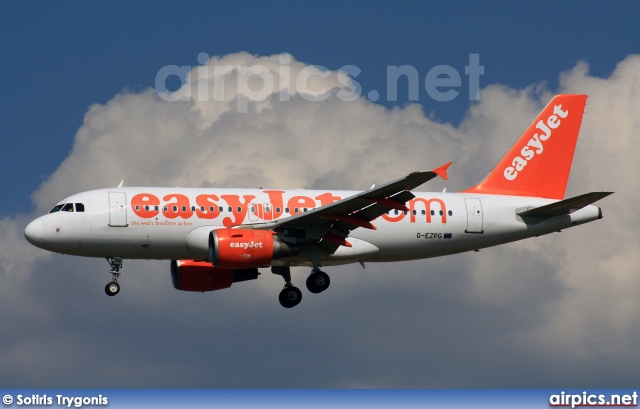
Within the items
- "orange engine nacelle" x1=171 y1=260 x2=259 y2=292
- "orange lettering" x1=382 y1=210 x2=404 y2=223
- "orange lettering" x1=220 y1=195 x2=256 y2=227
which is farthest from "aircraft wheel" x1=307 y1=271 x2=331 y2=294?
"orange lettering" x1=220 y1=195 x2=256 y2=227

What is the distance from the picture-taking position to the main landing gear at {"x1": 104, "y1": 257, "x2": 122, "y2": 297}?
59.4 metres

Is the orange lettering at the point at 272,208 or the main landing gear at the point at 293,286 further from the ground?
the orange lettering at the point at 272,208

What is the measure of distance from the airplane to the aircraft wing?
0.04 m

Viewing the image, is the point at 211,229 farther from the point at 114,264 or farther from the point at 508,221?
the point at 508,221

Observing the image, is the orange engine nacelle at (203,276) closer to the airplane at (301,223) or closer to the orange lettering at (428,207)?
the airplane at (301,223)

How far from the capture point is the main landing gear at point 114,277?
59406mm

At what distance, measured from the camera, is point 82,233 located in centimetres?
5844

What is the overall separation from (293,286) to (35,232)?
11.3m

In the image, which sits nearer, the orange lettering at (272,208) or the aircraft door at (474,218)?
Result: the orange lettering at (272,208)

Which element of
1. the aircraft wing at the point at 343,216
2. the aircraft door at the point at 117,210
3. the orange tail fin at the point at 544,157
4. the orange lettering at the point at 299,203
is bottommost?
the aircraft wing at the point at 343,216

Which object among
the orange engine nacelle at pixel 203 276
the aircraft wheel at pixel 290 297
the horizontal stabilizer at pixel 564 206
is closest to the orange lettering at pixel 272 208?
the aircraft wheel at pixel 290 297

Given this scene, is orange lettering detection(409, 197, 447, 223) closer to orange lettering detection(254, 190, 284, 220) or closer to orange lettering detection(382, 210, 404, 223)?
orange lettering detection(382, 210, 404, 223)

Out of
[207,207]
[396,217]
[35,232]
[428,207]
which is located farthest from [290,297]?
[35,232]

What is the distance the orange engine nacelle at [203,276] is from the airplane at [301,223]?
0.04 m
